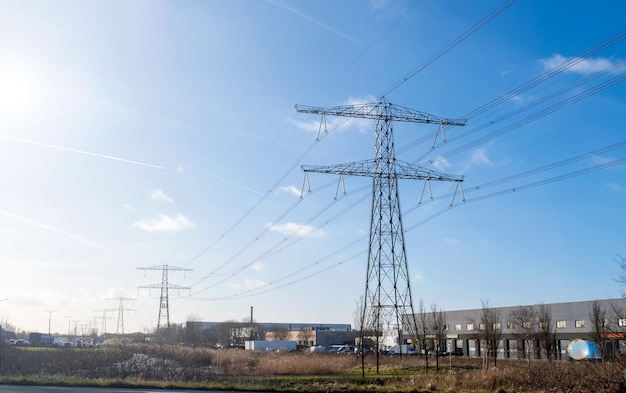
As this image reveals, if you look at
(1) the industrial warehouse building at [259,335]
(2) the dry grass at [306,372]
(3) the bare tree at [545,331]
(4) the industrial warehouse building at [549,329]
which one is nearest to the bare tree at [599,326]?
(4) the industrial warehouse building at [549,329]

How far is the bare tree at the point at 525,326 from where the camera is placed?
67.2 metres

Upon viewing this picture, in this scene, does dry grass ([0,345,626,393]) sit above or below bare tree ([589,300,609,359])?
below

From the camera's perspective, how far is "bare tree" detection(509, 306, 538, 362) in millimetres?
67194

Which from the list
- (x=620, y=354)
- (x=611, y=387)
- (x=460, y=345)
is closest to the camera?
(x=611, y=387)

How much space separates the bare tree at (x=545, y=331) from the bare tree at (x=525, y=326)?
761mm

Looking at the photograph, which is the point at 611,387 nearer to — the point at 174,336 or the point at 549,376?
the point at 549,376

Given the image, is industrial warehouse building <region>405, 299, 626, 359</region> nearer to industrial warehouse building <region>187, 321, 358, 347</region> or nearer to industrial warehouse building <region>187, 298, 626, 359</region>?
industrial warehouse building <region>187, 298, 626, 359</region>

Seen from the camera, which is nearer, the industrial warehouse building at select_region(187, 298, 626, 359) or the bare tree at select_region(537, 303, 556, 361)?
the industrial warehouse building at select_region(187, 298, 626, 359)

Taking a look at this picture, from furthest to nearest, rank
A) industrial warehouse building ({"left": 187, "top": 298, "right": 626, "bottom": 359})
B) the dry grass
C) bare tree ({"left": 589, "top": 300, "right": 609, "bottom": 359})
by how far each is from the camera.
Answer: industrial warehouse building ({"left": 187, "top": 298, "right": 626, "bottom": 359}) → bare tree ({"left": 589, "top": 300, "right": 609, "bottom": 359}) → the dry grass

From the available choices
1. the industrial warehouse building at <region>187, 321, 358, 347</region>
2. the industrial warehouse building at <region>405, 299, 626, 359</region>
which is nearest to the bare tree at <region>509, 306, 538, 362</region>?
the industrial warehouse building at <region>405, 299, 626, 359</region>

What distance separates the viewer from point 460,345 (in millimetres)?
91250

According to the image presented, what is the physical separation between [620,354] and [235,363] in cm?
3715

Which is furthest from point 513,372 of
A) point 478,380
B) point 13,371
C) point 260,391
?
point 13,371

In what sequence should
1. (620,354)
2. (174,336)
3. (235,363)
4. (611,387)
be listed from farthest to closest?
(174,336), (235,363), (620,354), (611,387)
